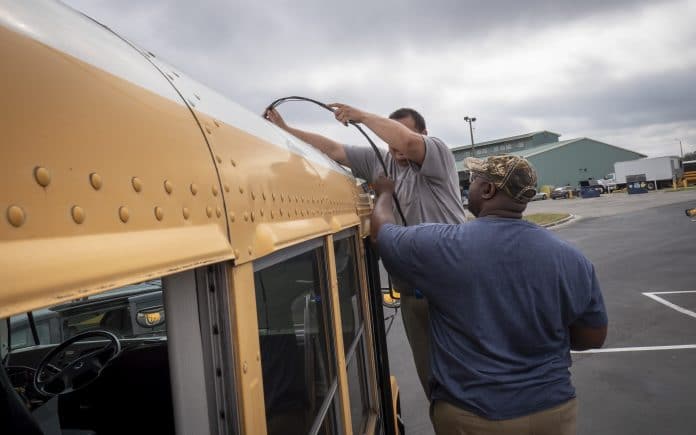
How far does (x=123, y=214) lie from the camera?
1.83ft

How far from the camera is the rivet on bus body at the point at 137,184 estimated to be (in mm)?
588

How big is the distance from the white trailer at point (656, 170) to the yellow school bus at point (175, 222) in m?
47.6

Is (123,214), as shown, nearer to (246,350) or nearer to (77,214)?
(77,214)

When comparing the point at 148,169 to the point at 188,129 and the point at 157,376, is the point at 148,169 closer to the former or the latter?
the point at 188,129

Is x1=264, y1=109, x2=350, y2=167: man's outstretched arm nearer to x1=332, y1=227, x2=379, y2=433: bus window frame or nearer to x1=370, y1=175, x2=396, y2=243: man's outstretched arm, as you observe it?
x1=370, y1=175, x2=396, y2=243: man's outstretched arm

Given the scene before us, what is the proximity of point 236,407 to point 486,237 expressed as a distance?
3.41 feet

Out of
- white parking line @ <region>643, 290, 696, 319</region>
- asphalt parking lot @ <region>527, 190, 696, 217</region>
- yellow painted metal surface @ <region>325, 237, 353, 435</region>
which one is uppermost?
yellow painted metal surface @ <region>325, 237, 353, 435</region>

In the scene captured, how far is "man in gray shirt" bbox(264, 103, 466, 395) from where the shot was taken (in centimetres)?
220

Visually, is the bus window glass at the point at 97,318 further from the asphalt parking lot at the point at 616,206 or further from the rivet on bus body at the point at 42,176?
the asphalt parking lot at the point at 616,206

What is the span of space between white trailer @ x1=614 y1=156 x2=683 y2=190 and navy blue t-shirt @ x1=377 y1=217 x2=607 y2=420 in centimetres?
4693

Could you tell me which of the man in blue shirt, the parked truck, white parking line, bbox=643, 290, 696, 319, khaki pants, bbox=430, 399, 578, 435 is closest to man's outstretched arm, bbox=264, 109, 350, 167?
the man in blue shirt

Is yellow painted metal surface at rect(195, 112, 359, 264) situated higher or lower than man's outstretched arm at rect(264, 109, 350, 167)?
lower

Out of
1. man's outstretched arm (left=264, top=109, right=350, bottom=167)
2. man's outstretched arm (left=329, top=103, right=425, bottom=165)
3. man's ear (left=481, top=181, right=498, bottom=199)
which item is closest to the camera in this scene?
man's ear (left=481, top=181, right=498, bottom=199)

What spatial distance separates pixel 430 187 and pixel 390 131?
426 millimetres
